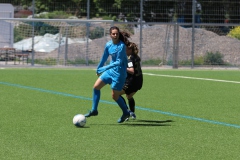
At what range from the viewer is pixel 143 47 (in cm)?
3312

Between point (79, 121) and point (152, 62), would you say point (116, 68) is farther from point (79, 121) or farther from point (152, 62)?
point (152, 62)

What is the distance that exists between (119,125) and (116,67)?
3.40ft

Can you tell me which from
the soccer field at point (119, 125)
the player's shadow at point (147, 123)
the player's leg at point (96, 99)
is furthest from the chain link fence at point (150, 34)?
the player's leg at point (96, 99)

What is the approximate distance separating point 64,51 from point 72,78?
850cm

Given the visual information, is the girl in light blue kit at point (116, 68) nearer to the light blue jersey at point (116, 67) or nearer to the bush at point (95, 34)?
the light blue jersey at point (116, 67)

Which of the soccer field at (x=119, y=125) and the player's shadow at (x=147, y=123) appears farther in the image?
the player's shadow at (x=147, y=123)

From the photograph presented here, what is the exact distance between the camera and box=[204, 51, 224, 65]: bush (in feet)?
109

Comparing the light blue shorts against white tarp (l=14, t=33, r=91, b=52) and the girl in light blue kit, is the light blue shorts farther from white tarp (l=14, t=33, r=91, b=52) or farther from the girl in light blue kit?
white tarp (l=14, t=33, r=91, b=52)

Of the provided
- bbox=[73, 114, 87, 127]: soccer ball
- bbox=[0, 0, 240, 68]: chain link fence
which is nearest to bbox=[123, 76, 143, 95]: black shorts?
bbox=[73, 114, 87, 127]: soccer ball

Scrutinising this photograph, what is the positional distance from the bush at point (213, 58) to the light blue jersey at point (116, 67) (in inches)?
854

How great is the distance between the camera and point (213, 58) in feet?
109

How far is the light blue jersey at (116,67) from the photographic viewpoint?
38.3ft

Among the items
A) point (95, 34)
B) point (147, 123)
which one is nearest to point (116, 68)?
point (147, 123)

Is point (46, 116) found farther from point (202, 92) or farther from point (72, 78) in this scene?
point (72, 78)
